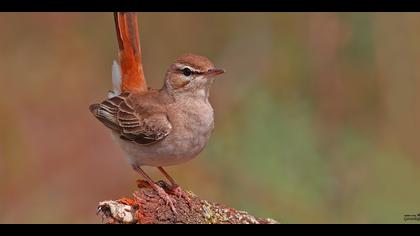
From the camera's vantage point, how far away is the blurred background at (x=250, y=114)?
764cm

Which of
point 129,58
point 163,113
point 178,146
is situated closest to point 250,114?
point 129,58

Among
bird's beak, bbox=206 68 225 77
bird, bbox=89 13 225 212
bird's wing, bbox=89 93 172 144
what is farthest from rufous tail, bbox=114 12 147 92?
bird's beak, bbox=206 68 225 77

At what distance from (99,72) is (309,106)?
2.66 m

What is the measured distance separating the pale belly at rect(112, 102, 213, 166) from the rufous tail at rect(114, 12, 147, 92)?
0.87m

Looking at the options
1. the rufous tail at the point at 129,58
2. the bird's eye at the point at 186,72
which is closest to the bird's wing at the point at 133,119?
the rufous tail at the point at 129,58

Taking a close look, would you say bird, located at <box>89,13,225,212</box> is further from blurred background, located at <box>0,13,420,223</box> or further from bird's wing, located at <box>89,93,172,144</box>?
blurred background, located at <box>0,13,420,223</box>

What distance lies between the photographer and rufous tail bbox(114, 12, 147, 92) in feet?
23.7

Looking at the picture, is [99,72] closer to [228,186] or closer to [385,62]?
[228,186]

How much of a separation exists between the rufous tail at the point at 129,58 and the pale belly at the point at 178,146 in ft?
2.85

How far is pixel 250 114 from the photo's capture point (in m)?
8.16

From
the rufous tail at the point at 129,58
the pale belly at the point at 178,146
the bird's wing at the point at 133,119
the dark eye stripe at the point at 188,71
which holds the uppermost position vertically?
the rufous tail at the point at 129,58

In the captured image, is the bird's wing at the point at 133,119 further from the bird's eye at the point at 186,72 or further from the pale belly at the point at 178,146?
the bird's eye at the point at 186,72

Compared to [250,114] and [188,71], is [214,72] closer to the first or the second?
[188,71]

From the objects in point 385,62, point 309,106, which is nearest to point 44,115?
point 309,106
